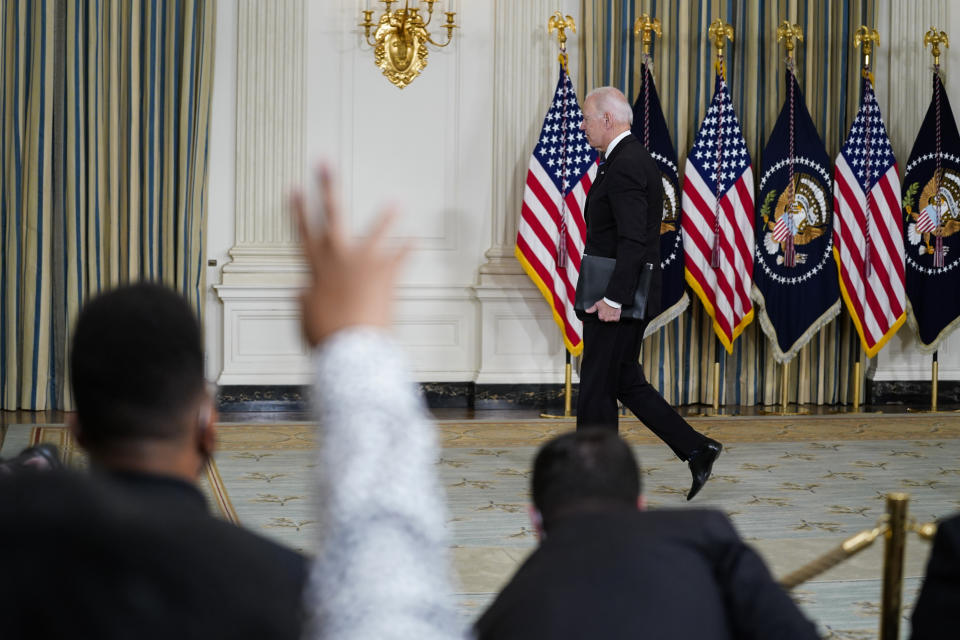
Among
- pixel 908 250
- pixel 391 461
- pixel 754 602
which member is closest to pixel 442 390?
pixel 908 250

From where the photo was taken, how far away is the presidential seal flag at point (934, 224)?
8328 mm

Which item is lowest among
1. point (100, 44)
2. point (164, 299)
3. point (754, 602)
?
point (754, 602)

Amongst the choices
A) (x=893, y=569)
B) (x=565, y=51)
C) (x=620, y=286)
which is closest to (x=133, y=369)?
(x=893, y=569)

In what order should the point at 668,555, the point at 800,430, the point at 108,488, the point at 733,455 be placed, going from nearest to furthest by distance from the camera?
the point at 108,488, the point at 668,555, the point at 733,455, the point at 800,430

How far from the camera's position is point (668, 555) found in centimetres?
150

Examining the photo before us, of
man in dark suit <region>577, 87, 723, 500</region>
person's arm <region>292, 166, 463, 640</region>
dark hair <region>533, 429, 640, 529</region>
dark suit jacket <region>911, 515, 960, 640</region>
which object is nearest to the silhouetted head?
person's arm <region>292, 166, 463, 640</region>

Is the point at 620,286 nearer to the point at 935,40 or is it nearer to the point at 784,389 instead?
the point at 784,389

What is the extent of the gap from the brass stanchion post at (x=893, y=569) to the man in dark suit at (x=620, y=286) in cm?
278

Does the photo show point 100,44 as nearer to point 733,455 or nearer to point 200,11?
point 200,11

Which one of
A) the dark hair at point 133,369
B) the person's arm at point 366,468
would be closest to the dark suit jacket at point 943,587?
the person's arm at point 366,468

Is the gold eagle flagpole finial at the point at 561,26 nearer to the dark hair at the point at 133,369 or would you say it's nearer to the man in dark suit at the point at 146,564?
the dark hair at the point at 133,369

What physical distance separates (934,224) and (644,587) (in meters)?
7.65

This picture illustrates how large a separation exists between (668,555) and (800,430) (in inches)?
237

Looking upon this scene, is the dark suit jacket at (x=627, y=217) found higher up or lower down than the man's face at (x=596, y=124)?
lower down
